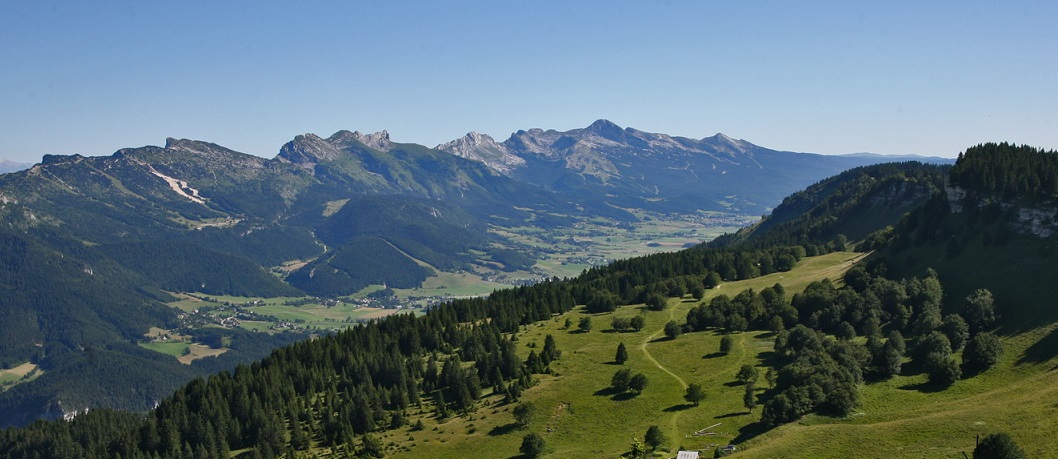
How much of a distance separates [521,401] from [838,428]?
195 feet

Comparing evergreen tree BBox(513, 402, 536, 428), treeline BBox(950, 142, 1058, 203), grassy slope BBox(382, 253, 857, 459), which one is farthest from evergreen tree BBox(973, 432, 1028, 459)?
treeline BBox(950, 142, 1058, 203)

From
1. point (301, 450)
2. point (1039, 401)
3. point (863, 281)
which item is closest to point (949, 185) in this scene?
point (863, 281)

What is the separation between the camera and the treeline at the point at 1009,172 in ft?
512

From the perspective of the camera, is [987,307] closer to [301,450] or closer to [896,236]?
[896,236]

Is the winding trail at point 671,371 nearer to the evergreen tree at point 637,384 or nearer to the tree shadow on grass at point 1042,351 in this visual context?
the evergreen tree at point 637,384

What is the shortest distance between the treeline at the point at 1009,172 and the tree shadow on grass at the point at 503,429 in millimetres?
120344

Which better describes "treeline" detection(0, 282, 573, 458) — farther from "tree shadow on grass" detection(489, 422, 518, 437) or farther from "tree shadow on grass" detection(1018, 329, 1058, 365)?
"tree shadow on grass" detection(1018, 329, 1058, 365)

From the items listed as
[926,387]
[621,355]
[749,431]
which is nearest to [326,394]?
[621,355]

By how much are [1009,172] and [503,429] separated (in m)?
129

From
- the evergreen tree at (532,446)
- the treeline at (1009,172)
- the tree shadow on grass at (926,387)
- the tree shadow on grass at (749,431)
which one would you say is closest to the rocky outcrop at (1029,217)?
the treeline at (1009,172)

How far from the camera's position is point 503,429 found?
425 ft

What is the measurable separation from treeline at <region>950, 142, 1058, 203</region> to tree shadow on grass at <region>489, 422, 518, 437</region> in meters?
120

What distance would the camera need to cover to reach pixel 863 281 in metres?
170

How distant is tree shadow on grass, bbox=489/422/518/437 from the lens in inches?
5037
